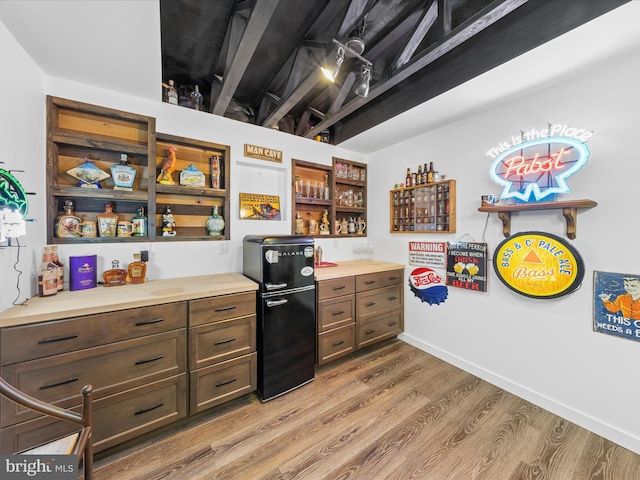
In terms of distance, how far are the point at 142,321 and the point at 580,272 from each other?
9.91 ft

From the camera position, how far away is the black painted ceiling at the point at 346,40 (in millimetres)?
1406

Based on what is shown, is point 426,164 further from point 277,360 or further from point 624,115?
point 277,360

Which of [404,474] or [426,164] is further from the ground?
[426,164]

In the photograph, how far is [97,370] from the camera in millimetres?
1387

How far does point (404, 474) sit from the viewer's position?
54.3 inches

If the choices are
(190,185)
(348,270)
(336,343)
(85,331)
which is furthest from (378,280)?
(85,331)

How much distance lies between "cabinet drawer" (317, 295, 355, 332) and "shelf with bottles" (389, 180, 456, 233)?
3.83 ft

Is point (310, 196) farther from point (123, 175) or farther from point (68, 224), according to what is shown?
point (68, 224)

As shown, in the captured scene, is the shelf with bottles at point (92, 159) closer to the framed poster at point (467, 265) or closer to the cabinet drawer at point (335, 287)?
the cabinet drawer at point (335, 287)

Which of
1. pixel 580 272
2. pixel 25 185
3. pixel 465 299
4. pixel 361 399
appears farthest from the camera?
pixel 465 299

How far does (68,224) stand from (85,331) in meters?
0.96

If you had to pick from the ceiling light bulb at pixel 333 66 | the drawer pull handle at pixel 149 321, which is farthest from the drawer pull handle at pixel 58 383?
the ceiling light bulb at pixel 333 66

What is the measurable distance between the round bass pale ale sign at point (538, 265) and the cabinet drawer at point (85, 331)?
2.61m

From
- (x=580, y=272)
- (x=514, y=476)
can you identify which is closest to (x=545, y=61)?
(x=580, y=272)
